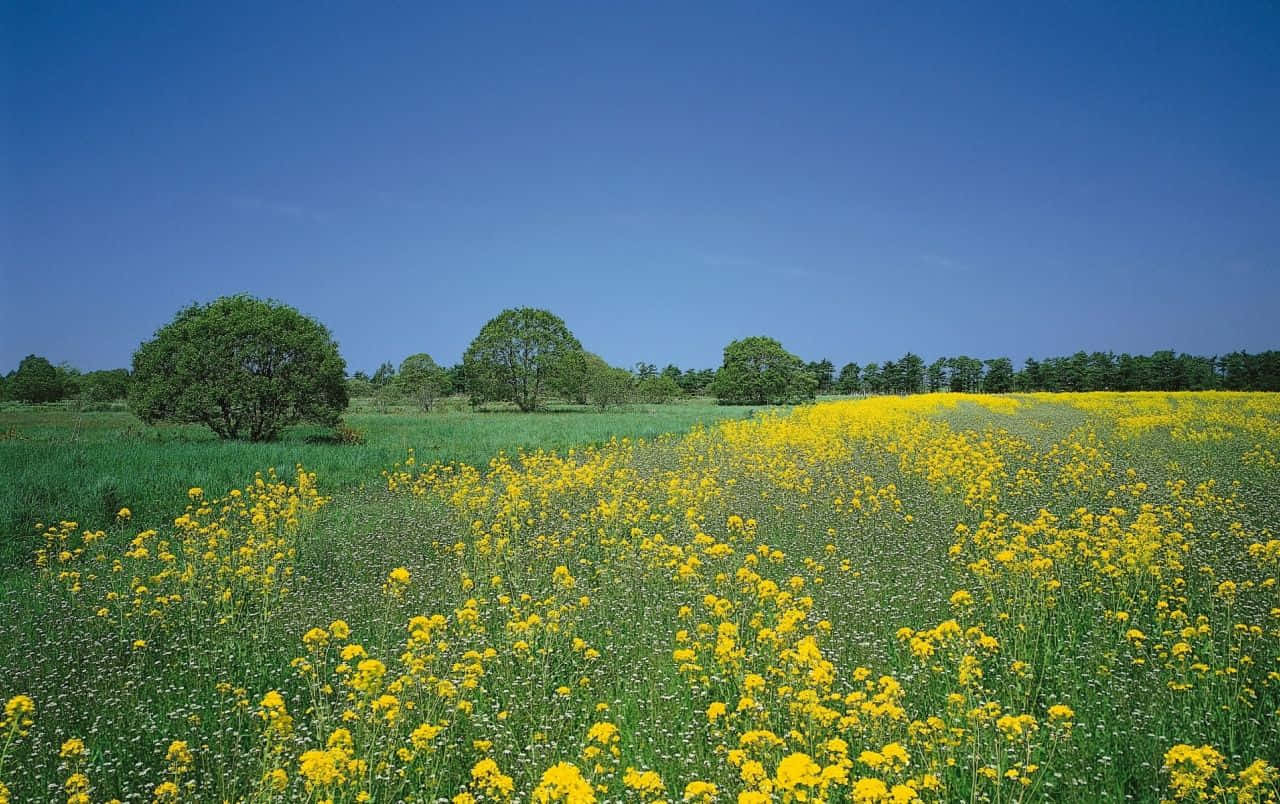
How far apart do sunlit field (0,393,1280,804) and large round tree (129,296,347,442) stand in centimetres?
1236

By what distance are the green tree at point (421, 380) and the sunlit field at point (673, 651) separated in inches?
1668

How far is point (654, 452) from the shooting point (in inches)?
690

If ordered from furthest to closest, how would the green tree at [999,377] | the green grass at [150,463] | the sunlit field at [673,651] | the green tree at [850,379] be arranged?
the green tree at [850,379] → the green tree at [999,377] → the green grass at [150,463] → the sunlit field at [673,651]

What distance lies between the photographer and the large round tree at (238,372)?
71.9 feet

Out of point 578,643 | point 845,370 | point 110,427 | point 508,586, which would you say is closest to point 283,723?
point 578,643

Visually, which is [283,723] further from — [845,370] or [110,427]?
[845,370]

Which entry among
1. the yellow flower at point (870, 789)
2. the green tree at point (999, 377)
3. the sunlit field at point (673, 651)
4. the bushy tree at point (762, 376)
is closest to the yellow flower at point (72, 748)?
the sunlit field at point (673, 651)

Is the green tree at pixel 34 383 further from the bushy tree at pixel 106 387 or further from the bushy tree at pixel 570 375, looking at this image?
the bushy tree at pixel 570 375

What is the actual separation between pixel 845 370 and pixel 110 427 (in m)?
110

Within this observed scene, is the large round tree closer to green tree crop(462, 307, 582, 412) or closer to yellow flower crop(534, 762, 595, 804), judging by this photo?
yellow flower crop(534, 762, 595, 804)

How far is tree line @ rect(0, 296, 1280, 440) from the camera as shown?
22266mm

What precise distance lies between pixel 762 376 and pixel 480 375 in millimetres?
31766

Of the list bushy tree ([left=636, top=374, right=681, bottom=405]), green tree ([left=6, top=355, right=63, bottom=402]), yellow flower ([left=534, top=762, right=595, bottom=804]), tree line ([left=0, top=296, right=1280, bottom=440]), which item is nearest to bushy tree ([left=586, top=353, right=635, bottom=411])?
tree line ([left=0, top=296, right=1280, bottom=440])

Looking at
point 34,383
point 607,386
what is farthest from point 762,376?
point 34,383
